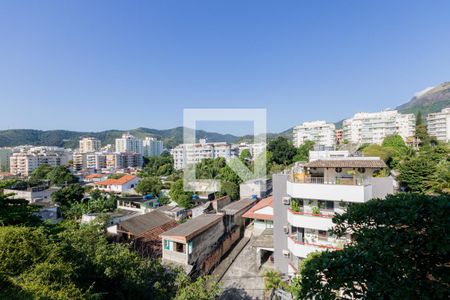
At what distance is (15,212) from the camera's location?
538 centimetres

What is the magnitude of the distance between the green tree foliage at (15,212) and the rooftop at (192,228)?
479 centimetres

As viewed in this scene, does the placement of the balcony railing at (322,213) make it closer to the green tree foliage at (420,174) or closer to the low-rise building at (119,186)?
the green tree foliage at (420,174)

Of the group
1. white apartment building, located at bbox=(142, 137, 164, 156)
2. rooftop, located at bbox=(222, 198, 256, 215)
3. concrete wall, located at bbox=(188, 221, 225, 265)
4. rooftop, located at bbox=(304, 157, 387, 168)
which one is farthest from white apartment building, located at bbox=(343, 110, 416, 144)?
white apartment building, located at bbox=(142, 137, 164, 156)

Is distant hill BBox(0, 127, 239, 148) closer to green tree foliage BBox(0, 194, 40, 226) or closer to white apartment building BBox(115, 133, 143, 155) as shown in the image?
white apartment building BBox(115, 133, 143, 155)

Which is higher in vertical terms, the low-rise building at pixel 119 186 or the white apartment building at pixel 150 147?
the white apartment building at pixel 150 147

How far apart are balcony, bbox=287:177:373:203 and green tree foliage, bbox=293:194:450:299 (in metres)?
4.69

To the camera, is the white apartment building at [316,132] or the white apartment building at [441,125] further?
the white apartment building at [316,132]

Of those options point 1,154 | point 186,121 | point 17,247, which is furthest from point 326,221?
point 1,154

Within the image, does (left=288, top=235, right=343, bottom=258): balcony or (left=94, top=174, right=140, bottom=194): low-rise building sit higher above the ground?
(left=288, top=235, right=343, bottom=258): balcony

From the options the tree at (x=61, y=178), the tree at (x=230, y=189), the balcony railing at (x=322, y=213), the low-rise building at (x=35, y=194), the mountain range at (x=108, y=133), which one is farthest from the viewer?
the mountain range at (x=108, y=133)

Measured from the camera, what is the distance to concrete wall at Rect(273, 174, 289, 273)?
29.3ft

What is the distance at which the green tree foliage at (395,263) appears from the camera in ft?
7.07

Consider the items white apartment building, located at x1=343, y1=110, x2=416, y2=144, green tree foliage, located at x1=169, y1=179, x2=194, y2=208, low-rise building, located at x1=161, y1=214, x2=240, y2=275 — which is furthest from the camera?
white apartment building, located at x1=343, y1=110, x2=416, y2=144

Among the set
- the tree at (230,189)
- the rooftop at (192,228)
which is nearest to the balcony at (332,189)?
the rooftop at (192,228)
